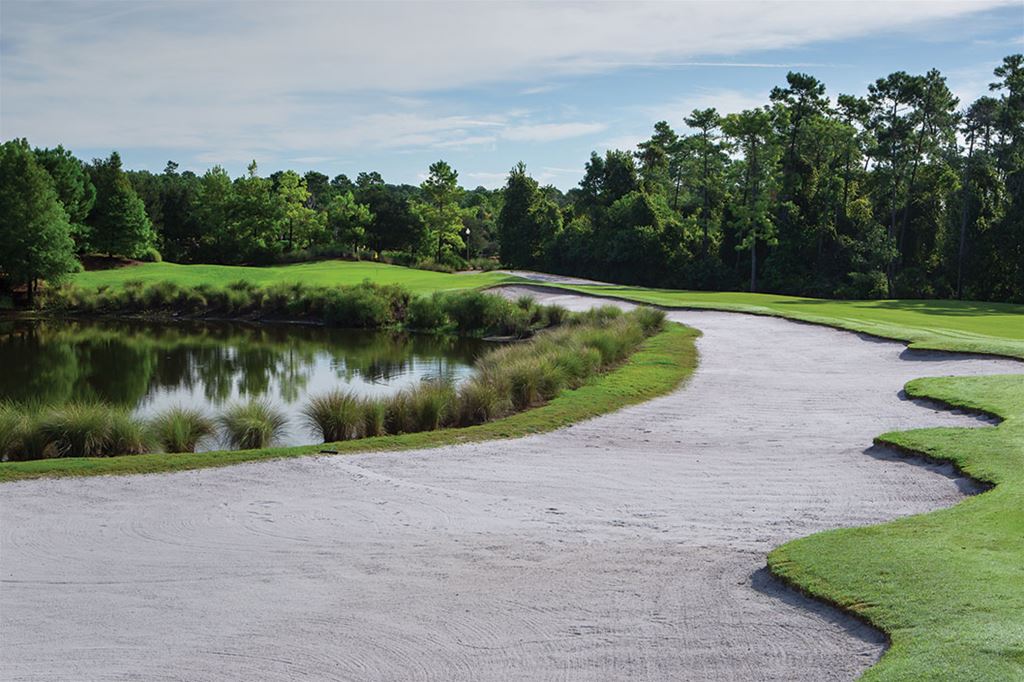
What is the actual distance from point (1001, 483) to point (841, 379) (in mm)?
8569

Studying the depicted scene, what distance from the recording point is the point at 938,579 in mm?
7059

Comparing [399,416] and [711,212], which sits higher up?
[711,212]

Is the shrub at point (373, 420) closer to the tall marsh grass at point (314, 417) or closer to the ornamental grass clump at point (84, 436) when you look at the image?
the tall marsh grass at point (314, 417)

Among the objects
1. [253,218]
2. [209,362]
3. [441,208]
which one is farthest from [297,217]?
[209,362]

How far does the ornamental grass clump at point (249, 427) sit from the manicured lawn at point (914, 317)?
1523cm

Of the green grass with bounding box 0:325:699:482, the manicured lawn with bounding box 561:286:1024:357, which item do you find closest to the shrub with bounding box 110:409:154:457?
the green grass with bounding box 0:325:699:482

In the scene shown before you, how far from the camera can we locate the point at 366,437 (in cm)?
1399

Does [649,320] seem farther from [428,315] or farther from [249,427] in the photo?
[249,427]

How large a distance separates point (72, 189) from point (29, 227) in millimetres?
13560

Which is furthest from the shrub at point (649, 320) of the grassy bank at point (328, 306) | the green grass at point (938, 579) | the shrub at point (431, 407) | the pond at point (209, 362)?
the green grass at point (938, 579)

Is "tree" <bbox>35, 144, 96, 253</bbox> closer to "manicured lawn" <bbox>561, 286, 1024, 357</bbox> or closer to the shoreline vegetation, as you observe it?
"manicured lawn" <bbox>561, 286, 1024, 357</bbox>

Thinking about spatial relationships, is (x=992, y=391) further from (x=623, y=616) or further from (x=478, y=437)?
(x=623, y=616)

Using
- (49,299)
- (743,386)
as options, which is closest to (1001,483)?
(743,386)

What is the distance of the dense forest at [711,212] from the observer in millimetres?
49188
